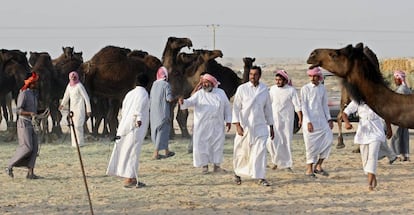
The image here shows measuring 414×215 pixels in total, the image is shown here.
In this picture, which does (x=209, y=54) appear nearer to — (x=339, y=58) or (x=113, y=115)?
(x=113, y=115)

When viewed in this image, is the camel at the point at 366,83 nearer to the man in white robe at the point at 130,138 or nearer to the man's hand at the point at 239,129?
the man's hand at the point at 239,129

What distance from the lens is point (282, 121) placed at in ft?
43.9

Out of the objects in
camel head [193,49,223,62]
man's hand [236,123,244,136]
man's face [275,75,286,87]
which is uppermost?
camel head [193,49,223,62]

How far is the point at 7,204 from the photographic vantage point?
33.6ft

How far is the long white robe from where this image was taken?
1140cm

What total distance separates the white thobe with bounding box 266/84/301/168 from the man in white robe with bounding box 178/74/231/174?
104 cm

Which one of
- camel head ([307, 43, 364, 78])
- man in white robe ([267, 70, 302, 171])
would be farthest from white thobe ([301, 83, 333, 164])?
camel head ([307, 43, 364, 78])

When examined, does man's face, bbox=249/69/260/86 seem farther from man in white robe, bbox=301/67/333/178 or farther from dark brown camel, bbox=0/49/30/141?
dark brown camel, bbox=0/49/30/141

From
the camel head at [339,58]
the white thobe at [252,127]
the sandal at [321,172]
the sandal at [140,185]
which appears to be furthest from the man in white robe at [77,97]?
the camel head at [339,58]

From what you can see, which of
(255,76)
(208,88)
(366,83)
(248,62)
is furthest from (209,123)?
(248,62)

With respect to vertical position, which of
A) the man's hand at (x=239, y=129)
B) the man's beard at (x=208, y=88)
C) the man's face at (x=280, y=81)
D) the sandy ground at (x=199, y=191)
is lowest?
the sandy ground at (x=199, y=191)

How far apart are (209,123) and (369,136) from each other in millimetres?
2395

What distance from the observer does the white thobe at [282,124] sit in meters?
13.2

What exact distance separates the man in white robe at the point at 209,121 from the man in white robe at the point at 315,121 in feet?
3.84
